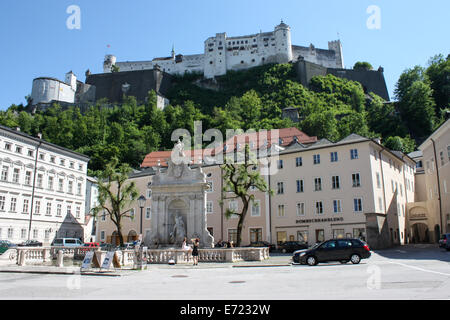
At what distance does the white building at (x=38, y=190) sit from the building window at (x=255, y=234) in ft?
91.5

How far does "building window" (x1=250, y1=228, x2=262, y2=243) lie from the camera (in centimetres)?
4753

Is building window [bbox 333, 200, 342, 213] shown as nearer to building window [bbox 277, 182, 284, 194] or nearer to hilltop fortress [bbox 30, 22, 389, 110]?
building window [bbox 277, 182, 284, 194]

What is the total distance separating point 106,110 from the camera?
121125 millimetres

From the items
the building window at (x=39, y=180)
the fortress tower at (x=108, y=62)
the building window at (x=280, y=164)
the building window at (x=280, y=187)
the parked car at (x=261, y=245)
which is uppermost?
the fortress tower at (x=108, y=62)

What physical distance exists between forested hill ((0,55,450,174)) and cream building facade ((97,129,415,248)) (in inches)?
1559

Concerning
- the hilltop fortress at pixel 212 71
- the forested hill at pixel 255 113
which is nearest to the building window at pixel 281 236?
the forested hill at pixel 255 113

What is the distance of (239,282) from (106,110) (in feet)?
378

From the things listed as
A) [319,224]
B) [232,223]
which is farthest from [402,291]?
[232,223]

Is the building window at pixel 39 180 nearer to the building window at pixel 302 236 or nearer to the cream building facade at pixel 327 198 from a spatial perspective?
the cream building facade at pixel 327 198

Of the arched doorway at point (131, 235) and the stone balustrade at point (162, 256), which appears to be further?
the arched doorway at point (131, 235)

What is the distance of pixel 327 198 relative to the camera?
4338 centimetres

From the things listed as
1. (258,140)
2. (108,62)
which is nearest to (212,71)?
(108,62)

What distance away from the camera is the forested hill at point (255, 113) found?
93.8m
